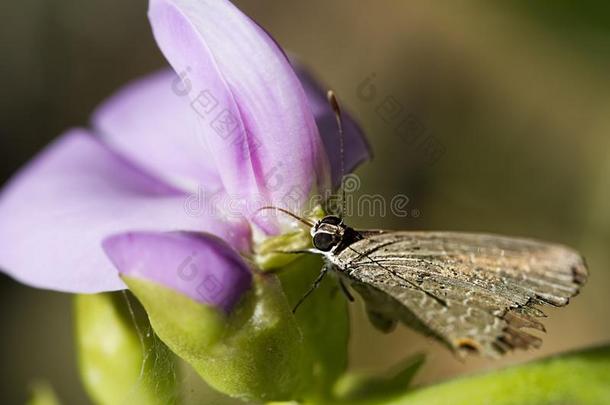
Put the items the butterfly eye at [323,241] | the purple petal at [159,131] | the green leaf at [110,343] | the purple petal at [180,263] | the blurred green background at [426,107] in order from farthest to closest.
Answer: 1. the blurred green background at [426,107]
2. the purple petal at [159,131]
3. the green leaf at [110,343]
4. the butterfly eye at [323,241]
5. the purple petal at [180,263]

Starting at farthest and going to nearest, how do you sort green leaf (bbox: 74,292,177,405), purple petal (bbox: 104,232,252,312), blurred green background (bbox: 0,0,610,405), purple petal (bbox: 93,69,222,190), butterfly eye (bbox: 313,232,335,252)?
blurred green background (bbox: 0,0,610,405)
purple petal (bbox: 93,69,222,190)
green leaf (bbox: 74,292,177,405)
butterfly eye (bbox: 313,232,335,252)
purple petal (bbox: 104,232,252,312)

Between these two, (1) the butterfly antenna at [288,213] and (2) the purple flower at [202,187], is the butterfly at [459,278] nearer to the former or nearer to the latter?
(1) the butterfly antenna at [288,213]

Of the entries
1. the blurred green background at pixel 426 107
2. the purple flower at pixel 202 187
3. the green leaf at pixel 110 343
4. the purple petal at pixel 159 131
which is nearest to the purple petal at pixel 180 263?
the purple flower at pixel 202 187

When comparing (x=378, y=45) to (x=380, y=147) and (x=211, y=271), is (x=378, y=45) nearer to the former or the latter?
(x=380, y=147)

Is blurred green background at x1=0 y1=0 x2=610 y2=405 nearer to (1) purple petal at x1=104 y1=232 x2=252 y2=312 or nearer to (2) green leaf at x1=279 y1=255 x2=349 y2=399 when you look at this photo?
(2) green leaf at x1=279 y1=255 x2=349 y2=399

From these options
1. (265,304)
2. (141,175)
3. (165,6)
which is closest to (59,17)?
(141,175)

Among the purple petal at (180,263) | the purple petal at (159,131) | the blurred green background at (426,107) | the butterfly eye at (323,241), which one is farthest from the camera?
the blurred green background at (426,107)

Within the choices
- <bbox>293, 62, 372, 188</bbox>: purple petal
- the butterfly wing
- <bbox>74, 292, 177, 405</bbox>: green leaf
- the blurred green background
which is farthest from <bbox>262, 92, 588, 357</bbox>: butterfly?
the blurred green background

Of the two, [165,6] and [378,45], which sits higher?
[165,6]
